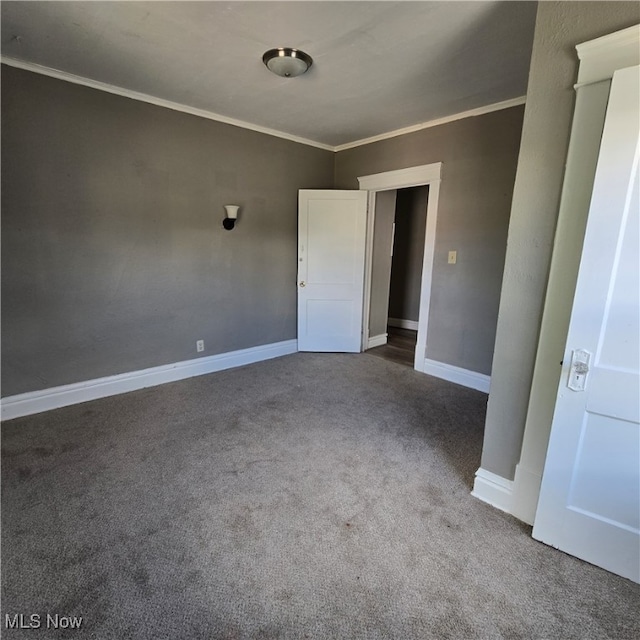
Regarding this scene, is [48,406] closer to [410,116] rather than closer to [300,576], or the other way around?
[300,576]

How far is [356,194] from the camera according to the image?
161 inches

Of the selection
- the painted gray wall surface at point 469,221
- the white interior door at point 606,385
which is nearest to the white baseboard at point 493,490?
the white interior door at point 606,385

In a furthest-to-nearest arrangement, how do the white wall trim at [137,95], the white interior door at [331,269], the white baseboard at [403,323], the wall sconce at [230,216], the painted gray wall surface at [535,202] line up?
the white baseboard at [403,323]
the white interior door at [331,269]
the wall sconce at [230,216]
the white wall trim at [137,95]
the painted gray wall surface at [535,202]

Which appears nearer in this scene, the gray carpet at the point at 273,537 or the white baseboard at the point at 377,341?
the gray carpet at the point at 273,537

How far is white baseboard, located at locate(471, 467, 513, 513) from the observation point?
70.5 inches

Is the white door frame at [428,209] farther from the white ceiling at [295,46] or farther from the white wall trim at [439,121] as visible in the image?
the white ceiling at [295,46]

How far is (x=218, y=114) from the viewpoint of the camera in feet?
10.8

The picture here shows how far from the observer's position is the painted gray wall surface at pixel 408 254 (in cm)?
579

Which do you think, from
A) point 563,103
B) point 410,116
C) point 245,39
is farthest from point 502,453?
point 410,116

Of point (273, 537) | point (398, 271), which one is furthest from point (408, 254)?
point (273, 537)

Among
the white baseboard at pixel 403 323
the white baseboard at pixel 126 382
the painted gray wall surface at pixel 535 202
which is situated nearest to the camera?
the painted gray wall surface at pixel 535 202

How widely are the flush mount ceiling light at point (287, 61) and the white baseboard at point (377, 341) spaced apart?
10.5 feet

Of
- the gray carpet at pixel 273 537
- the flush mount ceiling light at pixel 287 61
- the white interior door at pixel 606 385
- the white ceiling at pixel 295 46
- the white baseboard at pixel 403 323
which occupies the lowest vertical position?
the gray carpet at pixel 273 537

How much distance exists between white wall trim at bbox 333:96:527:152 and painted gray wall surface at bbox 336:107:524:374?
0.04 meters
